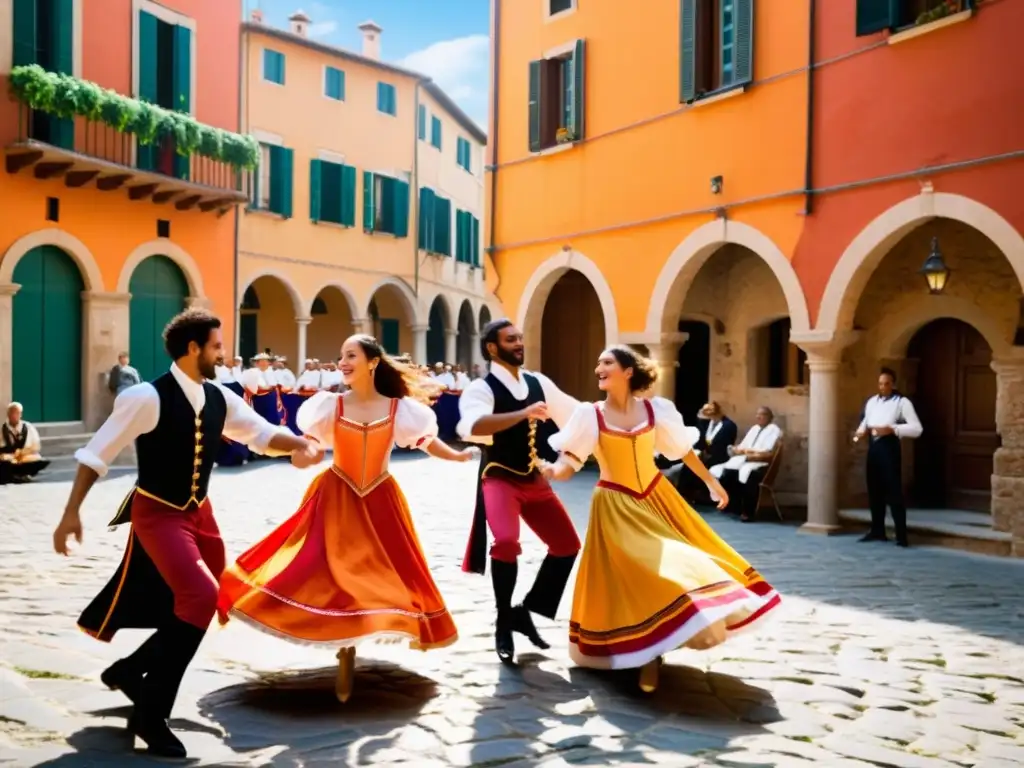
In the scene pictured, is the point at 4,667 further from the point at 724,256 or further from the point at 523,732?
the point at 724,256

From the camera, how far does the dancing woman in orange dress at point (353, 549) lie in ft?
16.6

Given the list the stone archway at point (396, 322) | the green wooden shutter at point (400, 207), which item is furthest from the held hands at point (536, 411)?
the stone archway at point (396, 322)

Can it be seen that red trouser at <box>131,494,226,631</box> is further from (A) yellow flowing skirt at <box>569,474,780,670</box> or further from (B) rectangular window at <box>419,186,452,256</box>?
(B) rectangular window at <box>419,186,452,256</box>

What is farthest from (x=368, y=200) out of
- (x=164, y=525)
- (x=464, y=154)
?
(x=164, y=525)

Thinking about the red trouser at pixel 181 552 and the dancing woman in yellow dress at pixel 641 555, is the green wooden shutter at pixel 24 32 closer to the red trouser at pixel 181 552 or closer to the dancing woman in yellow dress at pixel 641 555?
the dancing woman in yellow dress at pixel 641 555

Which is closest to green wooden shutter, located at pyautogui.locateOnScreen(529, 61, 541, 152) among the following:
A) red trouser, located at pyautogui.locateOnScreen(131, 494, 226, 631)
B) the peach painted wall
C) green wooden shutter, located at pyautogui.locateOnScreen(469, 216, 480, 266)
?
the peach painted wall

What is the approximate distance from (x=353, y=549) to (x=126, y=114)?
50.2ft

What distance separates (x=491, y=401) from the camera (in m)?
6.33

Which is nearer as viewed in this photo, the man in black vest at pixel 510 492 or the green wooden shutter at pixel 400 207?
the man in black vest at pixel 510 492

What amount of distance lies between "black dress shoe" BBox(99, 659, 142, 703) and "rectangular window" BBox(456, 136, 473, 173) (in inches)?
1268

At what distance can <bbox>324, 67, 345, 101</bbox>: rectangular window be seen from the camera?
28547mm

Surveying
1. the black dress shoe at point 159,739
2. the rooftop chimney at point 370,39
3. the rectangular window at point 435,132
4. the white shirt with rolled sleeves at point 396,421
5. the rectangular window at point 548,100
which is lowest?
the black dress shoe at point 159,739

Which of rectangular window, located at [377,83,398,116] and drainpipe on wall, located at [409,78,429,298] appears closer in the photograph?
rectangular window, located at [377,83,398,116]

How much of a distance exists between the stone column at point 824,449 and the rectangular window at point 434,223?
808 inches
